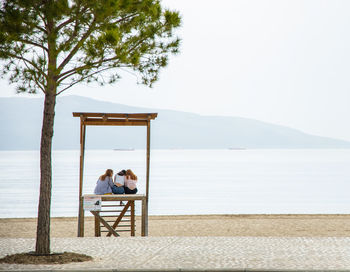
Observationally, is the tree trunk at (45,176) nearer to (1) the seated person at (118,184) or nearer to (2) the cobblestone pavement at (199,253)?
(2) the cobblestone pavement at (199,253)

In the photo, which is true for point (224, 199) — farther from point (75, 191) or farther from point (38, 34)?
point (38, 34)

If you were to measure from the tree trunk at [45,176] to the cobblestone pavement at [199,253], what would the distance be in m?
0.77

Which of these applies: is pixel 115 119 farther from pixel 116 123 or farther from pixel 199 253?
pixel 199 253

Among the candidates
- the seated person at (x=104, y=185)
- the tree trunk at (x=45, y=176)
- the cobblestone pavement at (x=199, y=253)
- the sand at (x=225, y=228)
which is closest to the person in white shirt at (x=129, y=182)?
the seated person at (x=104, y=185)

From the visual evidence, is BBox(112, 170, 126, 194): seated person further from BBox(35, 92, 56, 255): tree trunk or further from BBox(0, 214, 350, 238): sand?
BBox(35, 92, 56, 255): tree trunk

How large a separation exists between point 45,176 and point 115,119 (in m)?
4.27

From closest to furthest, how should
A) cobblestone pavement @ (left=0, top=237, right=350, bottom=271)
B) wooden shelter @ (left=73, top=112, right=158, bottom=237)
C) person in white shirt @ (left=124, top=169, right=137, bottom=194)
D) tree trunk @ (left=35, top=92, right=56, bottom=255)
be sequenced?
cobblestone pavement @ (left=0, top=237, right=350, bottom=271) → tree trunk @ (left=35, top=92, right=56, bottom=255) → wooden shelter @ (left=73, top=112, right=158, bottom=237) → person in white shirt @ (left=124, top=169, right=137, bottom=194)

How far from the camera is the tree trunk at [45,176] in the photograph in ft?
33.3

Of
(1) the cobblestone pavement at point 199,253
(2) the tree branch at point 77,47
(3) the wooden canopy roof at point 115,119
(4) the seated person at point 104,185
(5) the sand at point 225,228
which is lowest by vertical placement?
(5) the sand at point 225,228

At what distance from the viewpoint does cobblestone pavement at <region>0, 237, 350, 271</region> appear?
9.12 metres

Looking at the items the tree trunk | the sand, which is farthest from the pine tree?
the sand

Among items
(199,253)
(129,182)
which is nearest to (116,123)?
(129,182)

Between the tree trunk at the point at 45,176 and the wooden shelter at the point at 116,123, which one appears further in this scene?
the wooden shelter at the point at 116,123

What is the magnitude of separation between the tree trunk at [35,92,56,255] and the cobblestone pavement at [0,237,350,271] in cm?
77
